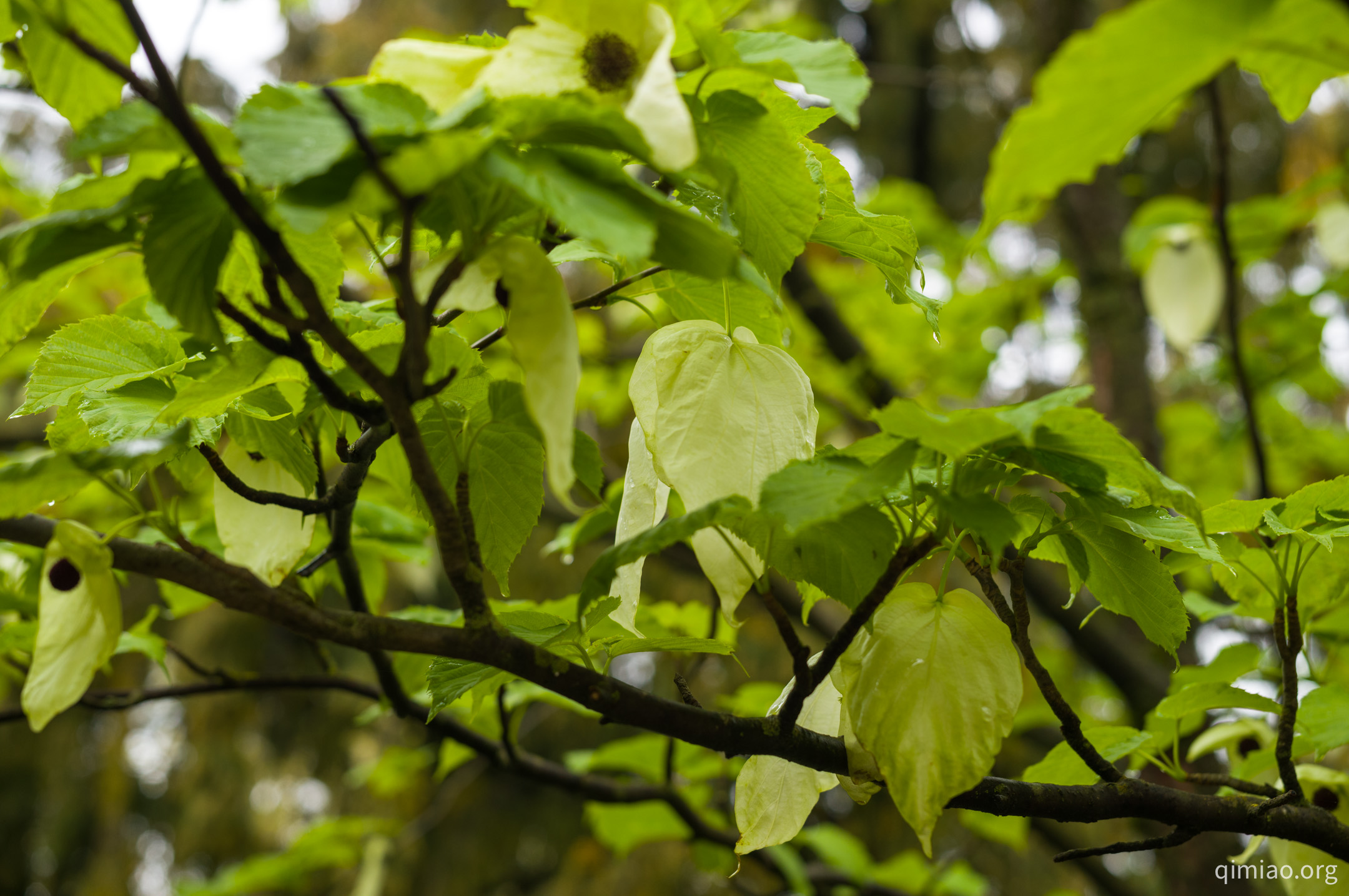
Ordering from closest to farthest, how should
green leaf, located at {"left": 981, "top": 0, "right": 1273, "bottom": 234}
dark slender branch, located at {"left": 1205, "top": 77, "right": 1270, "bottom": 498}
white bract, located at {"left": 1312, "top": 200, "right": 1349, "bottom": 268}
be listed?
green leaf, located at {"left": 981, "top": 0, "right": 1273, "bottom": 234}, dark slender branch, located at {"left": 1205, "top": 77, "right": 1270, "bottom": 498}, white bract, located at {"left": 1312, "top": 200, "right": 1349, "bottom": 268}

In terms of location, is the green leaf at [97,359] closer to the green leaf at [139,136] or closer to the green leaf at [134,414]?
the green leaf at [134,414]

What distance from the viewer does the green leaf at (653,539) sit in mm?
384

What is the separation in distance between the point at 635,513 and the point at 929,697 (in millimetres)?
173

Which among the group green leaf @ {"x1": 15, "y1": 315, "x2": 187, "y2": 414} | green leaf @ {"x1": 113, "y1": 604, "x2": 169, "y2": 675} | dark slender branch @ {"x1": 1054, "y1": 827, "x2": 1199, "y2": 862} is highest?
green leaf @ {"x1": 15, "y1": 315, "x2": 187, "y2": 414}

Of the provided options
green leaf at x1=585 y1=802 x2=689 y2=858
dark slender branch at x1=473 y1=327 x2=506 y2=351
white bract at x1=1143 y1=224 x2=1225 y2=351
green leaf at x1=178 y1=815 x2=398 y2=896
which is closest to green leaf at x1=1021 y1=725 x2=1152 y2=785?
dark slender branch at x1=473 y1=327 x2=506 y2=351

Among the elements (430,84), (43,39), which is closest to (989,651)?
(430,84)

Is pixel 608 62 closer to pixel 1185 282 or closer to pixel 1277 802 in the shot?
pixel 1277 802

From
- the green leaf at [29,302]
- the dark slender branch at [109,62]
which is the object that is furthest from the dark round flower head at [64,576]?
the dark slender branch at [109,62]

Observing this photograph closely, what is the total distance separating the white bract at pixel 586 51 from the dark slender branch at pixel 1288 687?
508 millimetres

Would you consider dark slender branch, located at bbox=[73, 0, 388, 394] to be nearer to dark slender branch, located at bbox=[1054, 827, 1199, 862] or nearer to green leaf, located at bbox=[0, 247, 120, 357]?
green leaf, located at bbox=[0, 247, 120, 357]

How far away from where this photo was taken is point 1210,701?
63cm

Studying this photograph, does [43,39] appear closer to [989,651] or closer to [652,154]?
[652,154]

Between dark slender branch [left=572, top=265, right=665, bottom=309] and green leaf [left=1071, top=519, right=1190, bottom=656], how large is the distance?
0.27 meters

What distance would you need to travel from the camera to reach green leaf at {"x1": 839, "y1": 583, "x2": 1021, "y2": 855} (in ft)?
1.43
